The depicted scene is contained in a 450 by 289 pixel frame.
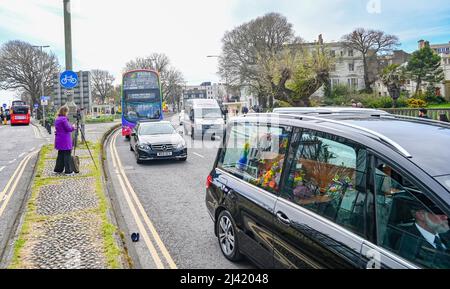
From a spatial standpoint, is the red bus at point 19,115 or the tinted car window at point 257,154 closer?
the tinted car window at point 257,154

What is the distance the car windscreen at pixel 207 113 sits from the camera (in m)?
24.1

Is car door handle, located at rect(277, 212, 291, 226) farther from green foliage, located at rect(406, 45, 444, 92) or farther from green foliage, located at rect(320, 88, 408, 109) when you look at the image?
green foliage, located at rect(406, 45, 444, 92)

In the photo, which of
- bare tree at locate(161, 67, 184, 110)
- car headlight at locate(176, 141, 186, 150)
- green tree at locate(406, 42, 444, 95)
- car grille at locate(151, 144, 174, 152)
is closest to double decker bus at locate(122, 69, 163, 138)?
car headlight at locate(176, 141, 186, 150)

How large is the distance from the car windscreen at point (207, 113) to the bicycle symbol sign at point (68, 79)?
33.0 ft

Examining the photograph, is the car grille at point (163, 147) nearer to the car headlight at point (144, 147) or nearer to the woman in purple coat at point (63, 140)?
the car headlight at point (144, 147)

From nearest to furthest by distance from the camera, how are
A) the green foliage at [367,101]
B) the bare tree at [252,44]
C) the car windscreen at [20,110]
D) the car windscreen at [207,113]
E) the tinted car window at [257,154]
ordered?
the tinted car window at [257,154] < the car windscreen at [207,113] < the green foliage at [367,101] < the car windscreen at [20,110] < the bare tree at [252,44]

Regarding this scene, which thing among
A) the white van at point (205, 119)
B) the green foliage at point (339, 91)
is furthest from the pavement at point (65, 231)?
the green foliage at point (339, 91)

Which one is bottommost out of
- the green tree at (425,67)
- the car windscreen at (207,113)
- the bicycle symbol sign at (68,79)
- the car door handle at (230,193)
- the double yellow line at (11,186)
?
the double yellow line at (11,186)

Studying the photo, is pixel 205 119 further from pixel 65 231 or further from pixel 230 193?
pixel 230 193

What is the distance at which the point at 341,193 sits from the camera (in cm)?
321

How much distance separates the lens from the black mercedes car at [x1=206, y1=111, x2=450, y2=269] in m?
2.62

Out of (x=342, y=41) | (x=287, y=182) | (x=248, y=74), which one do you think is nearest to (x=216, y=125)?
(x=287, y=182)

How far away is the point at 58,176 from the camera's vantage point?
392 inches

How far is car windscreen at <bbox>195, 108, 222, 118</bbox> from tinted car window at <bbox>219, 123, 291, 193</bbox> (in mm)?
18821
